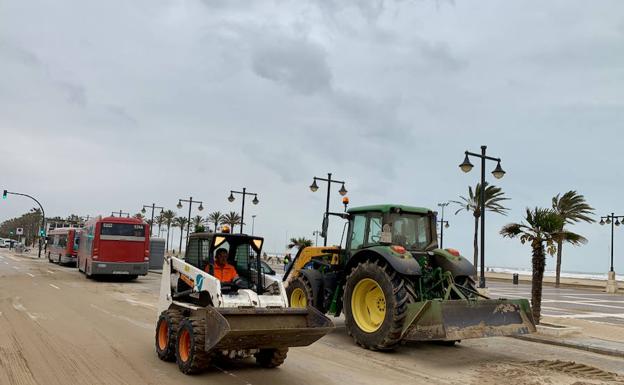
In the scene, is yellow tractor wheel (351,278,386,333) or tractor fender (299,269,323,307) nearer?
yellow tractor wheel (351,278,386,333)

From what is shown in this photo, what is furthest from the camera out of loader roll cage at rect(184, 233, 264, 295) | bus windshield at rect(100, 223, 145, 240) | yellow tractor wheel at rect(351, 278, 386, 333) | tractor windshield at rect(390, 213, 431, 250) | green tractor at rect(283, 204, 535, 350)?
bus windshield at rect(100, 223, 145, 240)

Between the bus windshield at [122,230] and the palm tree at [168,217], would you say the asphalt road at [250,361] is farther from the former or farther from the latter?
the palm tree at [168,217]

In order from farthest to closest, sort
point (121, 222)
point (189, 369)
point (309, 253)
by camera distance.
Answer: point (121, 222) → point (309, 253) → point (189, 369)

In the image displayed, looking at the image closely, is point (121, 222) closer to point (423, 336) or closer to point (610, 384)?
point (423, 336)

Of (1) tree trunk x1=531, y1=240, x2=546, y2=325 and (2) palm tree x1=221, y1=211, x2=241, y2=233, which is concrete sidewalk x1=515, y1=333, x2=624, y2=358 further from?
(2) palm tree x1=221, y1=211, x2=241, y2=233

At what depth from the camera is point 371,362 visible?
8.06m

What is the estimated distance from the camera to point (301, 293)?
439 inches

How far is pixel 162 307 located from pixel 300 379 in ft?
8.95

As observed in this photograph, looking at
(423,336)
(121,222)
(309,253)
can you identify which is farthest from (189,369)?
(121,222)

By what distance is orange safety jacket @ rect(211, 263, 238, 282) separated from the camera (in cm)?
765

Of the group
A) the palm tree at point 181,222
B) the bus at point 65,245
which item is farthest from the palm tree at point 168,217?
the bus at point 65,245

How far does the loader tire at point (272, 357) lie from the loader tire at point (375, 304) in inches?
86.7

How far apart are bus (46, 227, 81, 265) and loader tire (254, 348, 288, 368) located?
28076mm

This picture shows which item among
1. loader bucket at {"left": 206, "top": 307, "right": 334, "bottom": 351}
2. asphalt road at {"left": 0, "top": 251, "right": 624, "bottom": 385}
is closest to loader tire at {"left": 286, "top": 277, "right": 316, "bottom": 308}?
asphalt road at {"left": 0, "top": 251, "right": 624, "bottom": 385}
